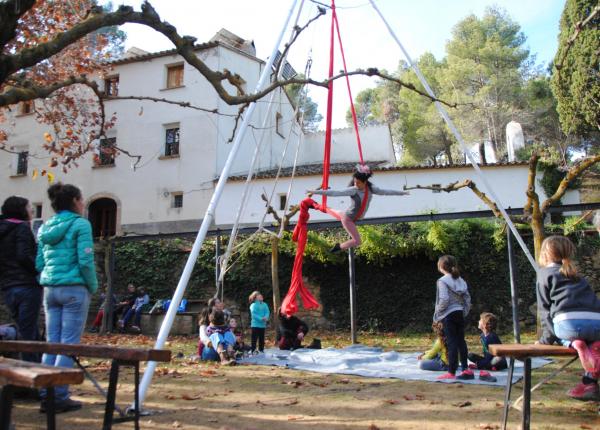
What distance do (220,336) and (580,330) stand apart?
4.75 metres

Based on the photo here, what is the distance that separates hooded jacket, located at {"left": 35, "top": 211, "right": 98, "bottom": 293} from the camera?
12.0 feet

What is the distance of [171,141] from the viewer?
65.3 ft

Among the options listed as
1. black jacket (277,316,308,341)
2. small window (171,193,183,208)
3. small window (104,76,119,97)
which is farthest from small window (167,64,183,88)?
black jacket (277,316,308,341)

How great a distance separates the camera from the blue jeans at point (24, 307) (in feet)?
12.9

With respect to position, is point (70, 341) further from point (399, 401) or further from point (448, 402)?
point (448, 402)

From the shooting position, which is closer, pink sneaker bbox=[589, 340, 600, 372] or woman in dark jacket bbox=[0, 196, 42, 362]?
pink sneaker bbox=[589, 340, 600, 372]

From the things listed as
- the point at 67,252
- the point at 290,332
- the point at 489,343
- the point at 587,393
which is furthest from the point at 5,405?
the point at 290,332

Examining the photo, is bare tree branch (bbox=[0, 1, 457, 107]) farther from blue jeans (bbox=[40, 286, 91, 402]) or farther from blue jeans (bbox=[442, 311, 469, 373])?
blue jeans (bbox=[442, 311, 469, 373])

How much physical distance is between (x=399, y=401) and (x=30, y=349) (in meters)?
2.89

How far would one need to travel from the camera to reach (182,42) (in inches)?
173

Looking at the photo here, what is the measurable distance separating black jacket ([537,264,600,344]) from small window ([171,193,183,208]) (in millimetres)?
16902

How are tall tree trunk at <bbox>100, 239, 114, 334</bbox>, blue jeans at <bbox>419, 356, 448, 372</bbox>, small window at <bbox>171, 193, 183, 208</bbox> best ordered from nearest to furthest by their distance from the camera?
blue jeans at <bbox>419, 356, 448, 372</bbox>, tall tree trunk at <bbox>100, 239, 114, 334</bbox>, small window at <bbox>171, 193, 183, 208</bbox>

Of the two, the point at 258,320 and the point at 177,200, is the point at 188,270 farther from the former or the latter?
the point at 177,200

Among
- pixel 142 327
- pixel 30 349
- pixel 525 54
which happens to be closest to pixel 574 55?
pixel 525 54
